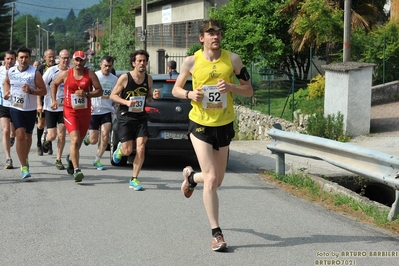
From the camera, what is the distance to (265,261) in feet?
21.4

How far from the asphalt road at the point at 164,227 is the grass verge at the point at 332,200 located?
194mm

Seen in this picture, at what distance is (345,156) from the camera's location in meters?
9.48

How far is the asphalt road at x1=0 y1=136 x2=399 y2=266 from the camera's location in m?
6.70

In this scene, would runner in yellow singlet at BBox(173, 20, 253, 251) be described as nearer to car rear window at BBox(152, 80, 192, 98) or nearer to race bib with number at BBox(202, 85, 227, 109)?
race bib with number at BBox(202, 85, 227, 109)

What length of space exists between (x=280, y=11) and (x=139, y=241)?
19305mm

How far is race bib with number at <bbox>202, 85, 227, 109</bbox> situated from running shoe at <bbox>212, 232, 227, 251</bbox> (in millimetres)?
1187

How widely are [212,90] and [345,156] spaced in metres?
2.92

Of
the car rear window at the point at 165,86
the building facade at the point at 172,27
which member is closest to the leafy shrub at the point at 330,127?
the car rear window at the point at 165,86

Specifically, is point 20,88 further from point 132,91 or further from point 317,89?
point 317,89

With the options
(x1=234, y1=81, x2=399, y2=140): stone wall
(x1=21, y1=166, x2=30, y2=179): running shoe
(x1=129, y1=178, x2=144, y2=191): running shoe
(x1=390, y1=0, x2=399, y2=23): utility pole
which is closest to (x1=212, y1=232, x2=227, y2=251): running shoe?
(x1=129, y1=178, x2=144, y2=191): running shoe

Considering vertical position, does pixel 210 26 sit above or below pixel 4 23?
below

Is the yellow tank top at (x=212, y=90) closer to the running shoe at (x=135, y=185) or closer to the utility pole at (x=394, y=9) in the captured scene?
the running shoe at (x=135, y=185)

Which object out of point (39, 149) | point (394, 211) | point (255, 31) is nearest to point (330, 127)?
point (39, 149)

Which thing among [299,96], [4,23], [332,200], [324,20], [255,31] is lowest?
[332,200]
